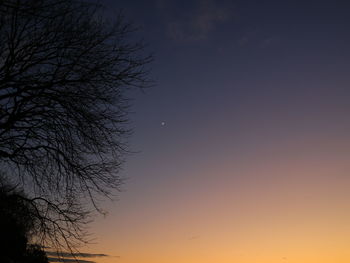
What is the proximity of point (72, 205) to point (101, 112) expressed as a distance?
6.19 feet

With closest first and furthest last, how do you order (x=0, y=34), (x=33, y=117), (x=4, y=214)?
(x=0, y=34)
(x=33, y=117)
(x=4, y=214)

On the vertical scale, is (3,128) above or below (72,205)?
above

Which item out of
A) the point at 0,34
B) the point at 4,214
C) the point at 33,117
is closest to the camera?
the point at 0,34

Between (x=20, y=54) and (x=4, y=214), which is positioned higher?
(x=20, y=54)

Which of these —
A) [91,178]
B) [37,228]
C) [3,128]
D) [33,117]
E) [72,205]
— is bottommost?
[37,228]

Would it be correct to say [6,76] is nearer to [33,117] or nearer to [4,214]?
[33,117]

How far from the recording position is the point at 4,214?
21.1 feet

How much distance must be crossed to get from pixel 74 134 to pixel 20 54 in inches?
→ 66.3

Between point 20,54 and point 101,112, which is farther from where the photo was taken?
point 101,112

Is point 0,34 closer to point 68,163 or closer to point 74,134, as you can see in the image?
point 74,134

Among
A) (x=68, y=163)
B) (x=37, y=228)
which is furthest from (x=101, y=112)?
(x=37, y=228)

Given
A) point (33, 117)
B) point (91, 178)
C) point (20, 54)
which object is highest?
point (20, 54)

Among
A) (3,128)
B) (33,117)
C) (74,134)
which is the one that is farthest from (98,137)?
(3,128)

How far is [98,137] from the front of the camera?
6152 millimetres
